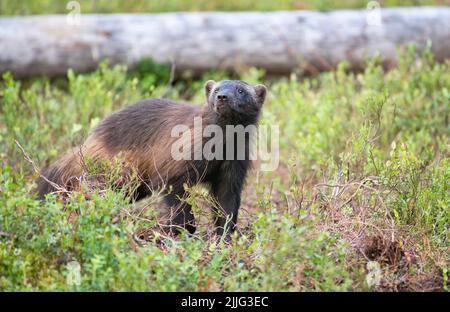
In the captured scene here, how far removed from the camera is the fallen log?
10.6 m

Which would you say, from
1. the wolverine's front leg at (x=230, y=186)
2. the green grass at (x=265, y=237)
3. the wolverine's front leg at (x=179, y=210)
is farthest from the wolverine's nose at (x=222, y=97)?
the wolverine's front leg at (x=179, y=210)

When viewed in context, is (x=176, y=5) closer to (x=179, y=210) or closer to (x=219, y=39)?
(x=219, y=39)

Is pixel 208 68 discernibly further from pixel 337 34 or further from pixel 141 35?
pixel 337 34

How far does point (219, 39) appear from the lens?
36.9 ft

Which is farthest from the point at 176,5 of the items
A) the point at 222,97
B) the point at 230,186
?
the point at 230,186

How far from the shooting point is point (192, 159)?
632 centimetres

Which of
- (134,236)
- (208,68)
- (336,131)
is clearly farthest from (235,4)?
(134,236)

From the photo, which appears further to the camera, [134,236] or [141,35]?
[141,35]

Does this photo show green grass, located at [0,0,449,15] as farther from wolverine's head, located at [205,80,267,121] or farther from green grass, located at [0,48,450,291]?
wolverine's head, located at [205,80,267,121]

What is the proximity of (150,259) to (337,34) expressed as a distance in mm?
7616

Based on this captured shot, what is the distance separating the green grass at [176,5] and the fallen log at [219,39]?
1.89 meters

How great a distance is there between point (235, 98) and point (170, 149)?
0.70 m

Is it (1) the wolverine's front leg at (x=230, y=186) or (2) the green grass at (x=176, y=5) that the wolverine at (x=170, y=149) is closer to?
(1) the wolverine's front leg at (x=230, y=186)
